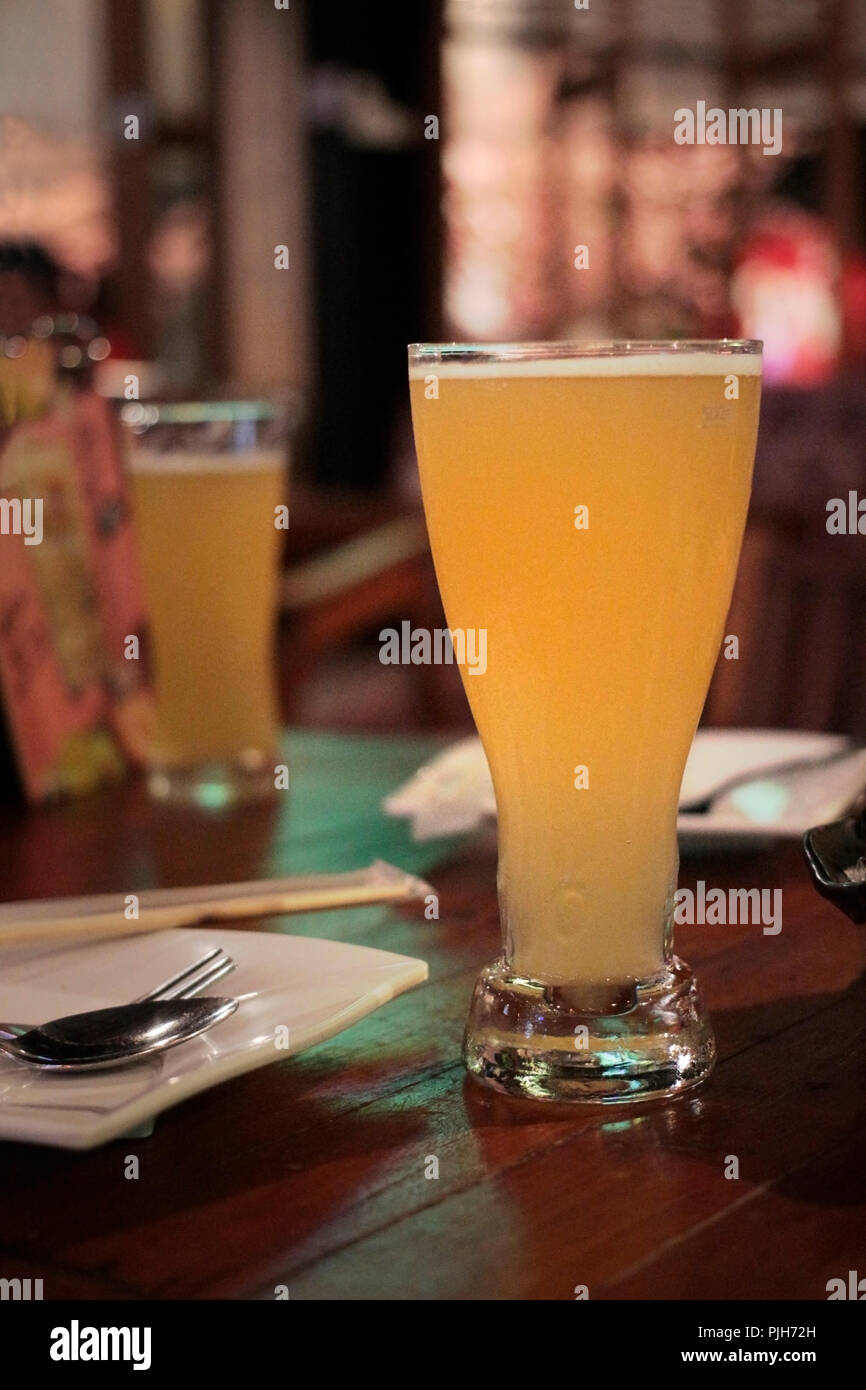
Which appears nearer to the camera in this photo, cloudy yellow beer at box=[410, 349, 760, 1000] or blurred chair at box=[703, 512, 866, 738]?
cloudy yellow beer at box=[410, 349, 760, 1000]

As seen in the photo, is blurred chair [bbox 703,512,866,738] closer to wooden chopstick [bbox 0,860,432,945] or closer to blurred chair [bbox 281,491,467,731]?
blurred chair [bbox 281,491,467,731]

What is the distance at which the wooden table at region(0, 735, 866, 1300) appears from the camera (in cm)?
43

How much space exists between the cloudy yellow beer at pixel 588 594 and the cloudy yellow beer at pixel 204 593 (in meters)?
0.59

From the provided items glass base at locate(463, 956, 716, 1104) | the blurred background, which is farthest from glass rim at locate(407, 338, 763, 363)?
the blurred background

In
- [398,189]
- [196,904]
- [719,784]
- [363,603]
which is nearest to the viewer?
[196,904]

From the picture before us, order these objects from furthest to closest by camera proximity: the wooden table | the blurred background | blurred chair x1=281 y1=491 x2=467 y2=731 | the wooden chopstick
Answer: the blurred background
blurred chair x1=281 y1=491 x2=467 y2=731
the wooden chopstick
the wooden table

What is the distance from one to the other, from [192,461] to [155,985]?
646 millimetres

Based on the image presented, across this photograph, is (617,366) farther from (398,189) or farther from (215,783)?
(398,189)

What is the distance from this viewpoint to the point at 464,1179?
0.49m

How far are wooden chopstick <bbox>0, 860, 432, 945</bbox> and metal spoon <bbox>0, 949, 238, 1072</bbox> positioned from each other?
0.11 meters

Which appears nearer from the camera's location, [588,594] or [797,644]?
[588,594]

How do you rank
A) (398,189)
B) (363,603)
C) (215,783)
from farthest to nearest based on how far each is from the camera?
(398,189)
(363,603)
(215,783)

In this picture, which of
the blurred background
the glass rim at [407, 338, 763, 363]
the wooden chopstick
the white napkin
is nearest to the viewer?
the glass rim at [407, 338, 763, 363]

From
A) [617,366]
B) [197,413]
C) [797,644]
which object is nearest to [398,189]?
[797,644]
